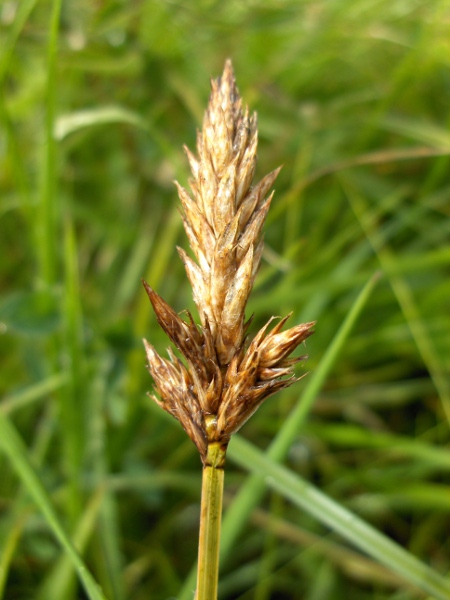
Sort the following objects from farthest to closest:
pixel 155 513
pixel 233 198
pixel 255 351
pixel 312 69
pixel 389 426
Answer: pixel 312 69 → pixel 389 426 → pixel 155 513 → pixel 233 198 → pixel 255 351

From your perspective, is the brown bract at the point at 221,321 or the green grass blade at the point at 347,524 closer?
the brown bract at the point at 221,321

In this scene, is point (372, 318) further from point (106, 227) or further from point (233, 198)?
point (233, 198)

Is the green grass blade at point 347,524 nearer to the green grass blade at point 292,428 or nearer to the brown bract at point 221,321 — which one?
the green grass blade at point 292,428

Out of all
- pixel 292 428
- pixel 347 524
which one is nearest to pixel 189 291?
pixel 292 428

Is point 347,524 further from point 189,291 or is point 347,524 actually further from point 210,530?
point 189,291

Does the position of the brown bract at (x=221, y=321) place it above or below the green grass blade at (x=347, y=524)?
above

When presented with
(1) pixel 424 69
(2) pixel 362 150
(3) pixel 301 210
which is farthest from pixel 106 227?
(1) pixel 424 69

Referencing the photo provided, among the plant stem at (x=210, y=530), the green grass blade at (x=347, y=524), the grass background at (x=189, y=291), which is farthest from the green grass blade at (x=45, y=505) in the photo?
the green grass blade at (x=347, y=524)
